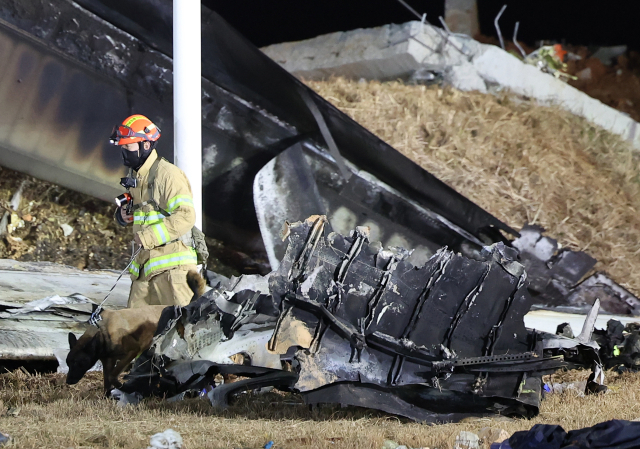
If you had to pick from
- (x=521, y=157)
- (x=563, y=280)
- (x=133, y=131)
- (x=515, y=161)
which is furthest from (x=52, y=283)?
(x=521, y=157)

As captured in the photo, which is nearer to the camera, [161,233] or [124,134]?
[161,233]

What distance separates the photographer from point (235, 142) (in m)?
6.79

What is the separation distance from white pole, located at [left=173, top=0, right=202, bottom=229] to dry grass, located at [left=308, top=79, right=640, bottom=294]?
3.10 m

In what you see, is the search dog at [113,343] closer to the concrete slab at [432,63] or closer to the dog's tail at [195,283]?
the dog's tail at [195,283]

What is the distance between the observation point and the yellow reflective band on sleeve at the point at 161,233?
14.5ft

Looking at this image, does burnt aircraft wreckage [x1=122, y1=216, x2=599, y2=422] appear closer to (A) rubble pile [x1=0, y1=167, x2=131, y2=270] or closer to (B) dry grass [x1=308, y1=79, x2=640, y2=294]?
(A) rubble pile [x1=0, y1=167, x2=131, y2=270]

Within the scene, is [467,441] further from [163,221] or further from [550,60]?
[550,60]

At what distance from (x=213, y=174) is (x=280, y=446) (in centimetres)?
413

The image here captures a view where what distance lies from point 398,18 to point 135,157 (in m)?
6.05

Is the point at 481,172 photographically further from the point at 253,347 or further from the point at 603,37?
the point at 253,347

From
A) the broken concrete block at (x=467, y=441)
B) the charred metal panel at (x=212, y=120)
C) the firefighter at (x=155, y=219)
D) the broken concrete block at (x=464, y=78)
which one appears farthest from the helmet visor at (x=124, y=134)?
the broken concrete block at (x=464, y=78)

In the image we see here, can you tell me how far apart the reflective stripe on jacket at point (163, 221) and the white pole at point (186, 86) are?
131 cm

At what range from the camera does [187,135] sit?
596 centimetres

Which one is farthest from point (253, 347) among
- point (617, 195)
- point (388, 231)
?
point (617, 195)
